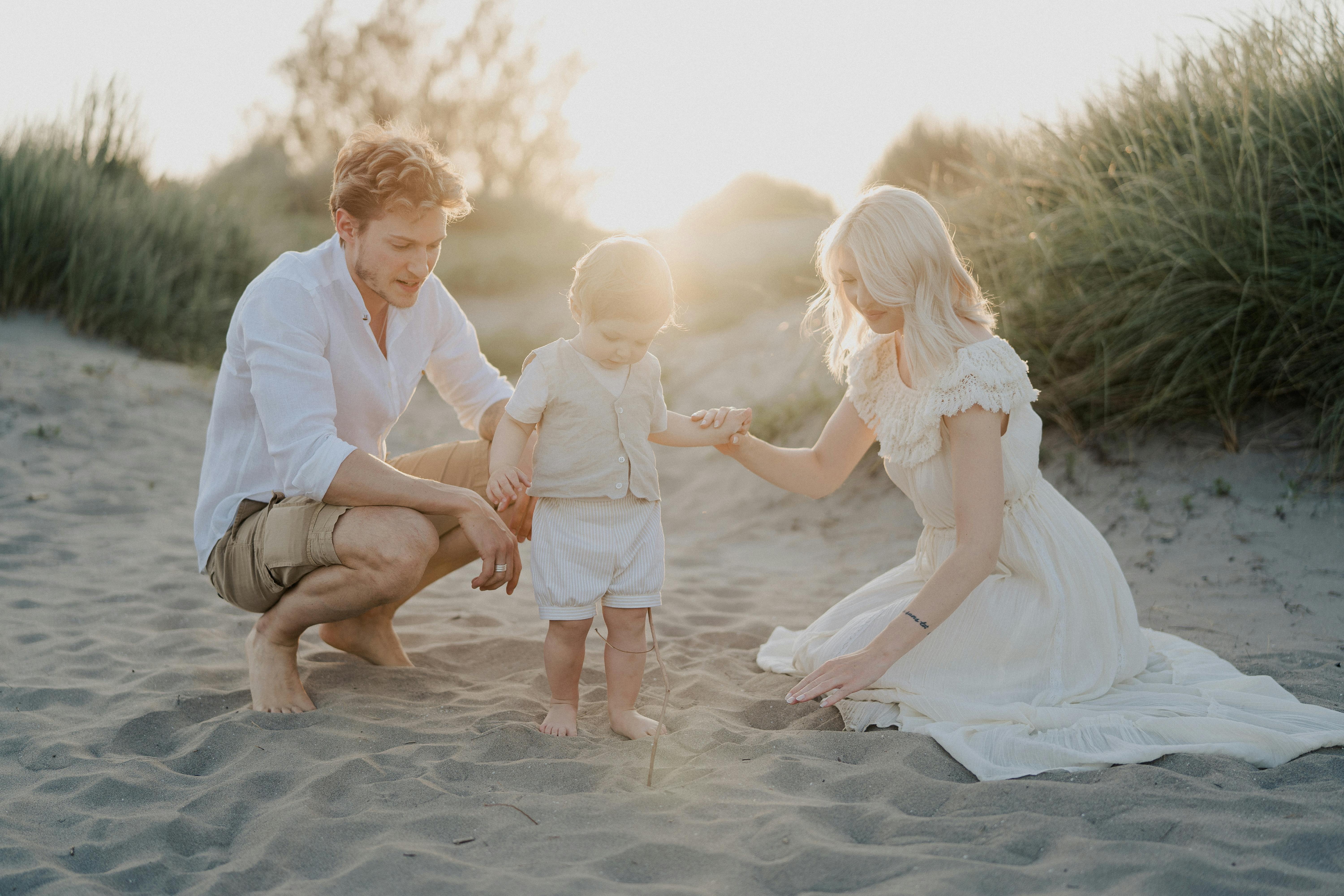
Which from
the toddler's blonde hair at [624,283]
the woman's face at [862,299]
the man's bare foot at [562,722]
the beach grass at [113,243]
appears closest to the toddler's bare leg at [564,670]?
the man's bare foot at [562,722]

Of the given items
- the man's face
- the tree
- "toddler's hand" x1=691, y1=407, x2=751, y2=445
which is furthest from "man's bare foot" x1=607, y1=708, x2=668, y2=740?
the tree

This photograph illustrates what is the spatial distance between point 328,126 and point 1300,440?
16253mm

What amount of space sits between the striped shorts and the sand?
0.39 metres

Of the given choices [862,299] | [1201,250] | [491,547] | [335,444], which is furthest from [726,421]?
[1201,250]

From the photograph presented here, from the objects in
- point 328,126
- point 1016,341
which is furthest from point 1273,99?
point 328,126

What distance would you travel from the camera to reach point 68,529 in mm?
4848

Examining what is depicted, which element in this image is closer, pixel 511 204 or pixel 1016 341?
pixel 1016 341

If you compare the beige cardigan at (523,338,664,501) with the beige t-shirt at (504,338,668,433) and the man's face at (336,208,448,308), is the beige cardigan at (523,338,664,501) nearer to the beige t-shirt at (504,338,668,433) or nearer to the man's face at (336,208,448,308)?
the beige t-shirt at (504,338,668,433)

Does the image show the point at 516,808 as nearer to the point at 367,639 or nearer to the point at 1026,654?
the point at 367,639

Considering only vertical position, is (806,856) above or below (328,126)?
below

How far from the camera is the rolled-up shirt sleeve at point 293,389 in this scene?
2680 mm

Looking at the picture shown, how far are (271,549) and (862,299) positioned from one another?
1887 mm

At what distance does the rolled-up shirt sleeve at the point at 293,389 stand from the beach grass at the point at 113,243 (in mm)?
6189

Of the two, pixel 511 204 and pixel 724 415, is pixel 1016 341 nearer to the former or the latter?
pixel 724 415
